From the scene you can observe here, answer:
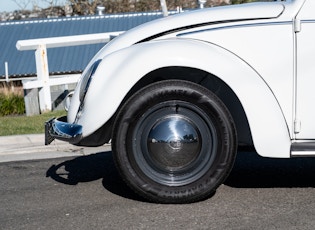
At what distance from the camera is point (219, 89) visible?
5414mm

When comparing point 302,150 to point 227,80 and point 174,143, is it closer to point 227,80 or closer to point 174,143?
point 227,80

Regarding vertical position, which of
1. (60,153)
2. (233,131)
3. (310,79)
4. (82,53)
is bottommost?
(82,53)

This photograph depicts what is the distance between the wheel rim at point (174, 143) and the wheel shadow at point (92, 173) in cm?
35

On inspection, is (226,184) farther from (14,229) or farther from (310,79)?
(14,229)

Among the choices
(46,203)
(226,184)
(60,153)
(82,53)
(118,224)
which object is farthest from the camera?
(82,53)

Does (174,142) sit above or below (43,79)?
above

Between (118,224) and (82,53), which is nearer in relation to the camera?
(118,224)

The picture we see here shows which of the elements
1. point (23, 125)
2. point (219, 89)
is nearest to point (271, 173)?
point (219, 89)

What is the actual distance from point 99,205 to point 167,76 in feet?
3.74

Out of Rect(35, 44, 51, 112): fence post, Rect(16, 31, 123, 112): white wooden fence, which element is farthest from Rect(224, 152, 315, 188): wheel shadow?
Rect(35, 44, 51, 112): fence post

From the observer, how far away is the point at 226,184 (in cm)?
565

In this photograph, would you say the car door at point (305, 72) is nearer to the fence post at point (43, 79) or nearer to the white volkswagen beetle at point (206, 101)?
the white volkswagen beetle at point (206, 101)

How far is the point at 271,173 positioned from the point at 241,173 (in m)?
0.26

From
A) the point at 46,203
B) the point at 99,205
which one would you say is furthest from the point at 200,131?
the point at 46,203
